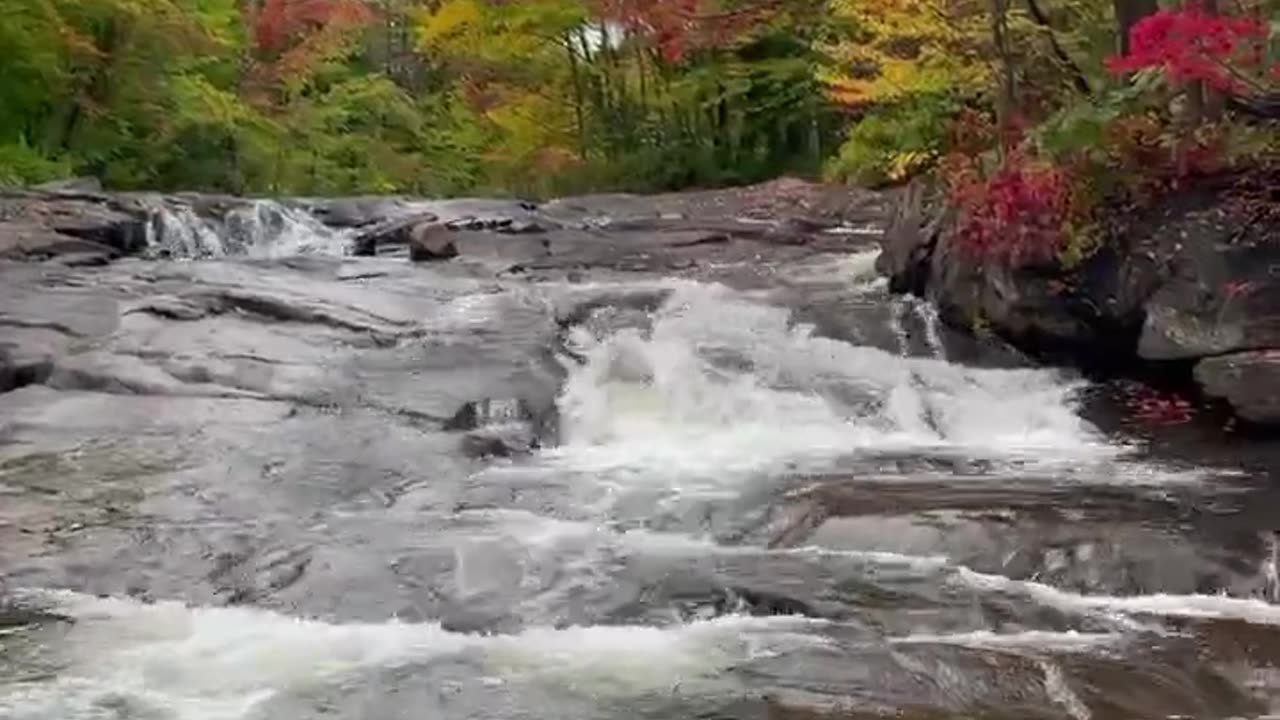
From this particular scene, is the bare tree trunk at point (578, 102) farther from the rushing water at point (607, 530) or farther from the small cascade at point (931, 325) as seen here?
the small cascade at point (931, 325)

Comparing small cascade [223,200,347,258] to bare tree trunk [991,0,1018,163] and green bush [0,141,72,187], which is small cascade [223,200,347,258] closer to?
green bush [0,141,72,187]

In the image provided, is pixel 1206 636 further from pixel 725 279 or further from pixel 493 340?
pixel 725 279

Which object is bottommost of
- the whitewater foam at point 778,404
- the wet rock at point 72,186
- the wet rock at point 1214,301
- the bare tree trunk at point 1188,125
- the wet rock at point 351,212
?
the whitewater foam at point 778,404

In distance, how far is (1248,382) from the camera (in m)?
9.44

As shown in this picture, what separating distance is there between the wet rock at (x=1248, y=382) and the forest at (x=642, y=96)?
1.69 metres

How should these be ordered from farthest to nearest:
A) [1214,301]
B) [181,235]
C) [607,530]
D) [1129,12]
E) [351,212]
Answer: [351,212] < [181,235] < [1129,12] < [1214,301] < [607,530]

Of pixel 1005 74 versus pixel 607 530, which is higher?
pixel 1005 74

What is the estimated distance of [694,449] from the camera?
33.4ft

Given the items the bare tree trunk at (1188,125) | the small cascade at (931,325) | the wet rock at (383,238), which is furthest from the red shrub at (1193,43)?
the wet rock at (383,238)

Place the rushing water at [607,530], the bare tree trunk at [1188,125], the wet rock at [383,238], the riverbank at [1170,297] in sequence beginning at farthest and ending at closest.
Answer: the wet rock at [383,238] → the bare tree trunk at [1188,125] → the riverbank at [1170,297] → the rushing water at [607,530]

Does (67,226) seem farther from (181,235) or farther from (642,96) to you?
(642,96)

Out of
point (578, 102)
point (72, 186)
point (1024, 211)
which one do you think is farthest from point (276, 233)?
point (578, 102)

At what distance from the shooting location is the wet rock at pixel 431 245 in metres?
17.7

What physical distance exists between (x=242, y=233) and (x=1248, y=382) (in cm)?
1340
